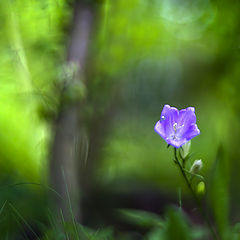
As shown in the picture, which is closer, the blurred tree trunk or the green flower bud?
the green flower bud

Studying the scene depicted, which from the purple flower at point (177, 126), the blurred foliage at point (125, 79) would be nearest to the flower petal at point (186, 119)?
the purple flower at point (177, 126)

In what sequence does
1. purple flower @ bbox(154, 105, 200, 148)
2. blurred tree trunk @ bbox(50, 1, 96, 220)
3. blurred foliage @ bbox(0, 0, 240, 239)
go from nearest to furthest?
1. purple flower @ bbox(154, 105, 200, 148)
2. blurred tree trunk @ bbox(50, 1, 96, 220)
3. blurred foliage @ bbox(0, 0, 240, 239)

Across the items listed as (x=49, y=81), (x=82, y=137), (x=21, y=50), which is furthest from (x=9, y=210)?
(x=21, y=50)

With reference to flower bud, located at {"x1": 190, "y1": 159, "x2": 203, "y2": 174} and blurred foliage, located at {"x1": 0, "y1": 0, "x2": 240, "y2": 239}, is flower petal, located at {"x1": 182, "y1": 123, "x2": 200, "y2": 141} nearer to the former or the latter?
flower bud, located at {"x1": 190, "y1": 159, "x2": 203, "y2": 174}

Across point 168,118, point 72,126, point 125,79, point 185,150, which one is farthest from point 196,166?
point 125,79

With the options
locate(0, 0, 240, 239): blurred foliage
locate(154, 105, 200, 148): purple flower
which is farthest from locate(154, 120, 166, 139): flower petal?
locate(0, 0, 240, 239): blurred foliage

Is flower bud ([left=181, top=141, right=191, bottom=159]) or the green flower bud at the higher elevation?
flower bud ([left=181, top=141, right=191, bottom=159])

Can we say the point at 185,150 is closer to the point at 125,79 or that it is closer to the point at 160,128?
the point at 160,128
